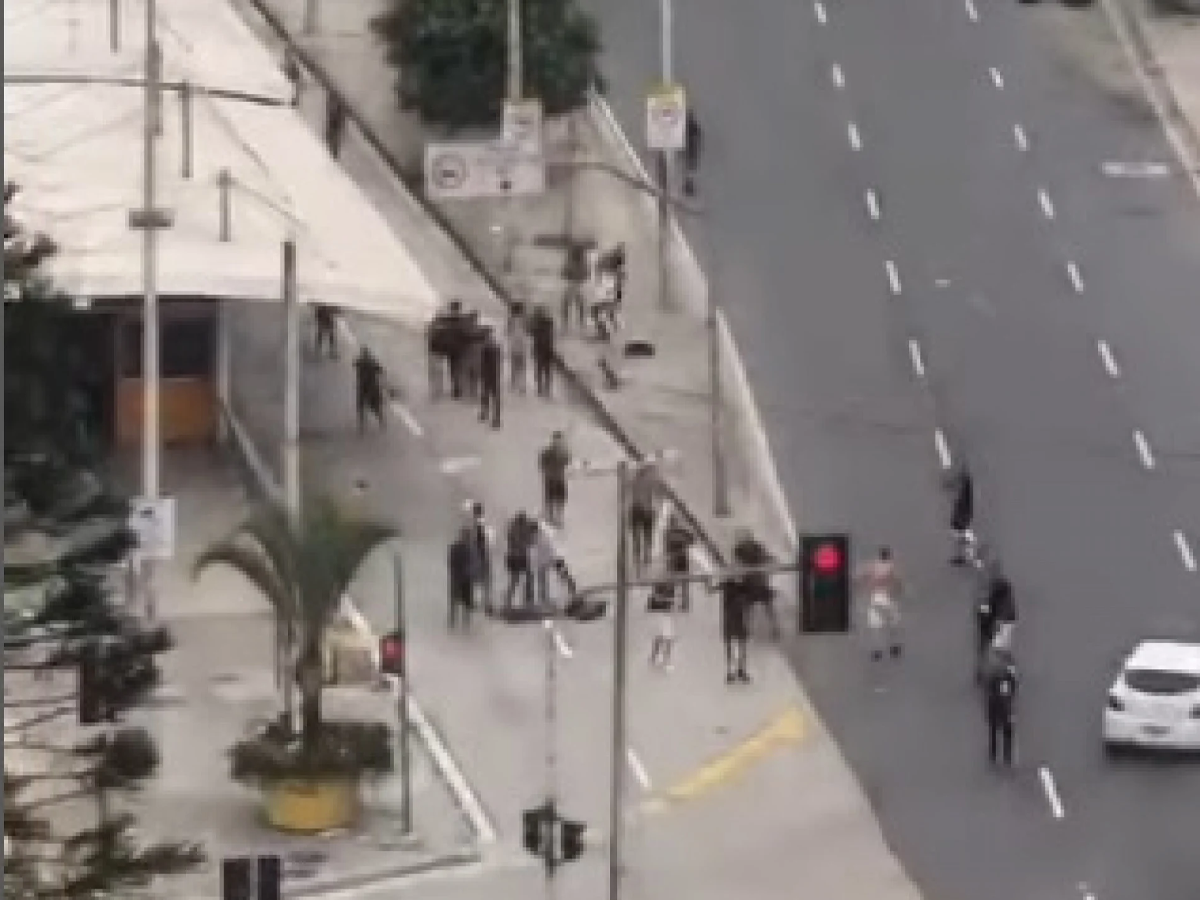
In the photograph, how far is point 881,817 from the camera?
49750mm

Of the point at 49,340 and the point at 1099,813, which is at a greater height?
the point at 49,340

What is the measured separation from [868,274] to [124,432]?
544 inches

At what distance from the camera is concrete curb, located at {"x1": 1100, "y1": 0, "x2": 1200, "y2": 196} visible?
7550 centimetres

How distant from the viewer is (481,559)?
54.5 m

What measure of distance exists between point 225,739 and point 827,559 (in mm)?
12486

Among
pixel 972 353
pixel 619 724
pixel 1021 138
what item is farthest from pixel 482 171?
pixel 619 724

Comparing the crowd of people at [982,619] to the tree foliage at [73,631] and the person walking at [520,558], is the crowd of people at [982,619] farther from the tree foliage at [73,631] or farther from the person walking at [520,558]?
the tree foliage at [73,631]

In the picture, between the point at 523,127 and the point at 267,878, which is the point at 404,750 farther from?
the point at 523,127

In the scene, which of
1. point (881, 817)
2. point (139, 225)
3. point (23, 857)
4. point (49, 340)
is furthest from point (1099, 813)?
point (23, 857)

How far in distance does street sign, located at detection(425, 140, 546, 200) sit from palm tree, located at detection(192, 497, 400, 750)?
1295 cm

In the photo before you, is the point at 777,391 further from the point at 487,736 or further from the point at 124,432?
the point at 487,736

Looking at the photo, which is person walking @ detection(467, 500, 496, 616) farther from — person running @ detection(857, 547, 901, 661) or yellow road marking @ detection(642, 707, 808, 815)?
person running @ detection(857, 547, 901, 661)

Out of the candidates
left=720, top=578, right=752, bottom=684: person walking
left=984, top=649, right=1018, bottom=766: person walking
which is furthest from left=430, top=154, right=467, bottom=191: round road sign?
left=984, top=649, right=1018, bottom=766: person walking

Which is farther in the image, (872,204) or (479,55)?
(872,204)
